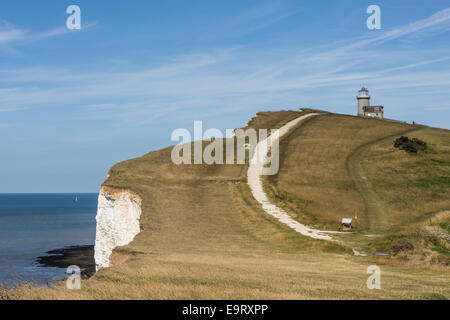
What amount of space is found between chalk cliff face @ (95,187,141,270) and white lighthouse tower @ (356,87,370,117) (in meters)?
83.3

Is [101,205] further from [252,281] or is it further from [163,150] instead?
[252,281]

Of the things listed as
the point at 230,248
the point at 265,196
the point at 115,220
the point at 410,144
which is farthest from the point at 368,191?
A: the point at 230,248

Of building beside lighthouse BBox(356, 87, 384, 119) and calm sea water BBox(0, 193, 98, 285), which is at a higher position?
building beside lighthouse BBox(356, 87, 384, 119)

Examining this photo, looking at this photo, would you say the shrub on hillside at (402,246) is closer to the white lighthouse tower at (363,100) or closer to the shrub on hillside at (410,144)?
the shrub on hillside at (410,144)

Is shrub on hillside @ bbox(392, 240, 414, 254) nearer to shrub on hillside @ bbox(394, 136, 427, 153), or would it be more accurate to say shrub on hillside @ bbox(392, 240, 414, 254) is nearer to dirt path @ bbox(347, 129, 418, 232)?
dirt path @ bbox(347, 129, 418, 232)

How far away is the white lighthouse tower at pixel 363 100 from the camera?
394ft

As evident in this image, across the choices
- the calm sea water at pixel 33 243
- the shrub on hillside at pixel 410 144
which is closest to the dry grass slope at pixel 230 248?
the shrub on hillside at pixel 410 144

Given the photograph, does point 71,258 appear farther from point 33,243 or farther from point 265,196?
point 265,196

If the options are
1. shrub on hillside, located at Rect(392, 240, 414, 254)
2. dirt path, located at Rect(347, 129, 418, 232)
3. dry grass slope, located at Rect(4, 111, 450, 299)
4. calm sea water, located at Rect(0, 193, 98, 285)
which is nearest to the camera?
dry grass slope, located at Rect(4, 111, 450, 299)

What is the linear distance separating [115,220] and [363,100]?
281 ft

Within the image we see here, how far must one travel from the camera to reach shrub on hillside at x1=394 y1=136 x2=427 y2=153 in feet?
232

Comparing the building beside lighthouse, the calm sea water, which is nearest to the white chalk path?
the calm sea water

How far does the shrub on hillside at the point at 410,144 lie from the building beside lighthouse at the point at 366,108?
45146mm
